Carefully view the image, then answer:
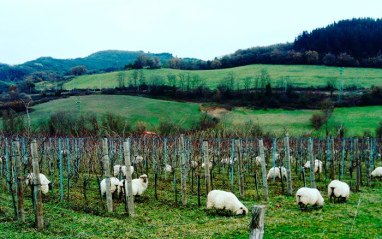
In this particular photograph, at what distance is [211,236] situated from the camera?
938cm

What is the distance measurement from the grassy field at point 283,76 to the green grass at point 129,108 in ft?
44.7

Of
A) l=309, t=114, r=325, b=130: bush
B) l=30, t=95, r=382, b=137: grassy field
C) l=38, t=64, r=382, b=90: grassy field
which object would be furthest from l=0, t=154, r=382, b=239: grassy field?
l=38, t=64, r=382, b=90: grassy field

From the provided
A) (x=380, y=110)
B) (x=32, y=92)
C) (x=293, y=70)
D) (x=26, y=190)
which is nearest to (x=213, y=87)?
(x=293, y=70)

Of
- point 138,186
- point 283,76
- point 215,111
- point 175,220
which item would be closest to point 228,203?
point 175,220

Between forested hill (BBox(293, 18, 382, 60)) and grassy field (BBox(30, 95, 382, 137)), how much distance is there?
37322 millimetres

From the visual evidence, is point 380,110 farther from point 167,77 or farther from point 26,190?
point 26,190

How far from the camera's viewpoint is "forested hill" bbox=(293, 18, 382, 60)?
9466 centimetres

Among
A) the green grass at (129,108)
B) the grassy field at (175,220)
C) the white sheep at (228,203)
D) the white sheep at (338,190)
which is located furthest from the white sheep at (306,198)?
the green grass at (129,108)

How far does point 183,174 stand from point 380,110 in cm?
5832

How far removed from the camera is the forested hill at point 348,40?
3727 inches

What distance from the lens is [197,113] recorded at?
6419 centimetres

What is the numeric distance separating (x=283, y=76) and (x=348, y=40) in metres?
28.7

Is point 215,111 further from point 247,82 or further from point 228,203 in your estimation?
point 228,203

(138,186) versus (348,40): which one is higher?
(348,40)
